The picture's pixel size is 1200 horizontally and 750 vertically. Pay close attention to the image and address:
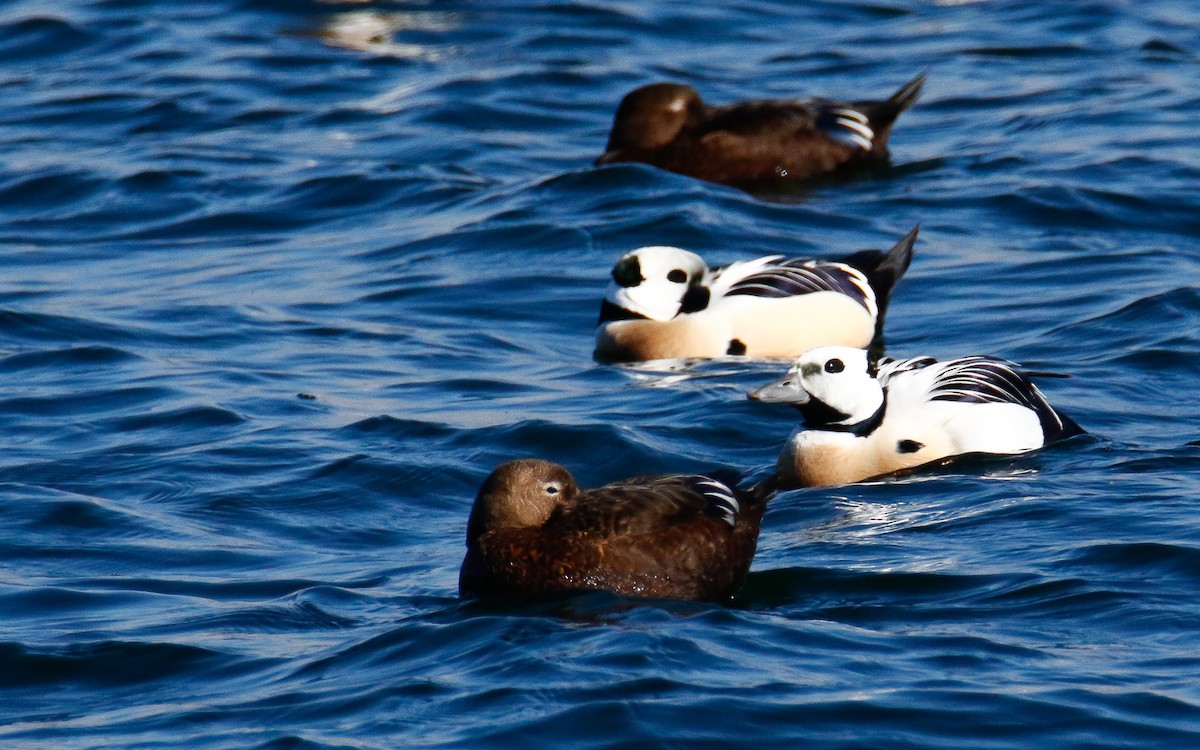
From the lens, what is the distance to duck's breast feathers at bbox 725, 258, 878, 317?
11867 mm

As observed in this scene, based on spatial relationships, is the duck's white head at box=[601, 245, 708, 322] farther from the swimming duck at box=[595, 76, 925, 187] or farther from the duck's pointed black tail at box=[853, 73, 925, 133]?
the duck's pointed black tail at box=[853, 73, 925, 133]

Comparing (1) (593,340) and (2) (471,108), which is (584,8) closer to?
(2) (471,108)

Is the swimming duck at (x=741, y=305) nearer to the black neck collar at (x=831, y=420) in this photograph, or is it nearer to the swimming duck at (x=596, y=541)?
the black neck collar at (x=831, y=420)

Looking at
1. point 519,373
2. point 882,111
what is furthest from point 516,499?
point 882,111

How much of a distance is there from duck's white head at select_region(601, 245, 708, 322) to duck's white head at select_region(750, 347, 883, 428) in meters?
2.73

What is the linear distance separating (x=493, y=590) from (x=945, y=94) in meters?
12.9

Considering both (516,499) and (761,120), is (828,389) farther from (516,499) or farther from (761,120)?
(761,120)

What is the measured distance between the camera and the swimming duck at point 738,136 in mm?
15625

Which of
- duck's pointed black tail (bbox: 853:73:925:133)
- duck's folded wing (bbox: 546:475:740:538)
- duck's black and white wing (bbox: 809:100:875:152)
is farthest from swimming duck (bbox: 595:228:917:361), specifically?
duck's folded wing (bbox: 546:475:740:538)

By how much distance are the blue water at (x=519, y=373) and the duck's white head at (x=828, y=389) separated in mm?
454

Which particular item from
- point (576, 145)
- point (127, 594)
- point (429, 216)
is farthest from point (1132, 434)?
point (576, 145)

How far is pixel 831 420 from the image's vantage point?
936cm

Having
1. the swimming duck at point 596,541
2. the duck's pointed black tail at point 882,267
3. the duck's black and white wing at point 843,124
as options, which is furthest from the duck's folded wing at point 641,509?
the duck's black and white wing at point 843,124

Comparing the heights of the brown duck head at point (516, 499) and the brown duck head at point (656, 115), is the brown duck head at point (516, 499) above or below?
below
